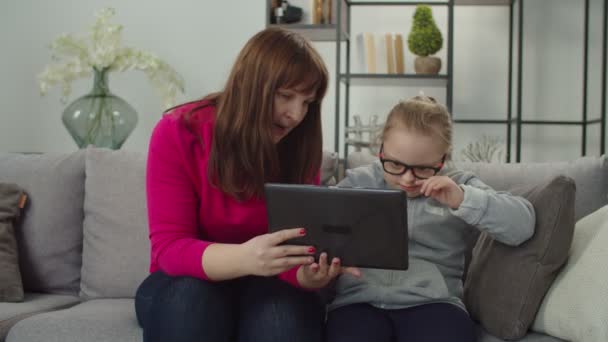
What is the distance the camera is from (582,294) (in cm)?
119

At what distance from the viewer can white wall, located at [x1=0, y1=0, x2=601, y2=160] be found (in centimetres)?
302

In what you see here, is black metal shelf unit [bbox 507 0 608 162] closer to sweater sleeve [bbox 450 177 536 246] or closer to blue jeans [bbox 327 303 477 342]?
sweater sleeve [bbox 450 177 536 246]

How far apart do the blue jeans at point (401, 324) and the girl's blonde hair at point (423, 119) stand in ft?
1.24

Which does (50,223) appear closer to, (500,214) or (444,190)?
(444,190)

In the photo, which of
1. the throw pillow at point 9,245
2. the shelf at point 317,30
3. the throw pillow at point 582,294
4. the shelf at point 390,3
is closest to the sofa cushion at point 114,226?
the throw pillow at point 9,245

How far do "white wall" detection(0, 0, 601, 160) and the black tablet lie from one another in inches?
75.8

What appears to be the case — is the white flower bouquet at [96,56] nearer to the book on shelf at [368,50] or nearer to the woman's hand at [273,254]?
the book on shelf at [368,50]

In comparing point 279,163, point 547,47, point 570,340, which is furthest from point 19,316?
point 547,47

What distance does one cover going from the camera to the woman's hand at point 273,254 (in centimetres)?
113

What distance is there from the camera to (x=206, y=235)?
4.53ft

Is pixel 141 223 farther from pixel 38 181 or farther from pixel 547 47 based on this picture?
pixel 547 47

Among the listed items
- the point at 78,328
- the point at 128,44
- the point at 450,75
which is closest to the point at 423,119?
the point at 78,328

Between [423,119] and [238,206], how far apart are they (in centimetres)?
46

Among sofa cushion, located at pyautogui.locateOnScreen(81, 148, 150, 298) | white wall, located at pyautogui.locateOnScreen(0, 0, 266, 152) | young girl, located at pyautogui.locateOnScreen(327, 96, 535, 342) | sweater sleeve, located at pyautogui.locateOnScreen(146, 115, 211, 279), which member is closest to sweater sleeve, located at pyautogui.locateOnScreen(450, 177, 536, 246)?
young girl, located at pyautogui.locateOnScreen(327, 96, 535, 342)
